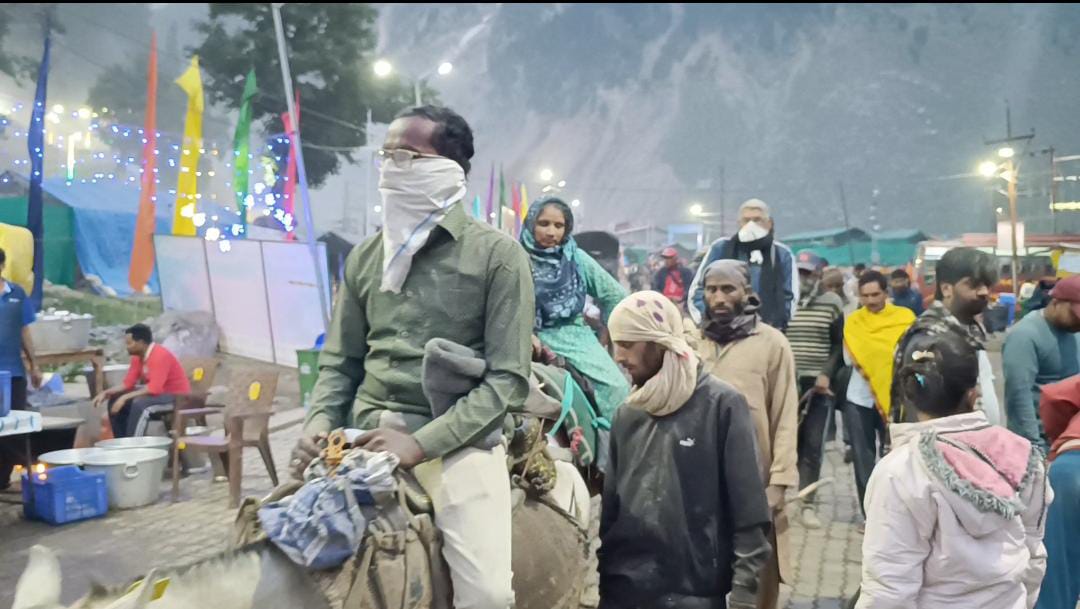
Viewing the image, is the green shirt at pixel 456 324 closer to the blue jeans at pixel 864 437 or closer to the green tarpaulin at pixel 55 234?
the blue jeans at pixel 864 437

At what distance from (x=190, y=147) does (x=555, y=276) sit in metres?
8.40

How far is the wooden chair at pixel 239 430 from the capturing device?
7.12m

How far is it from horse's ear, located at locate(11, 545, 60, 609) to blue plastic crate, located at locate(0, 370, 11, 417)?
4.68 m

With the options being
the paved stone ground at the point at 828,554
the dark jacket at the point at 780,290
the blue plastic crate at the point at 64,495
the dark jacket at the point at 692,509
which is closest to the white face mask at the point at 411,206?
the dark jacket at the point at 692,509

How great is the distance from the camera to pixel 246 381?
7.62 metres

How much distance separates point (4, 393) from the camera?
235 inches

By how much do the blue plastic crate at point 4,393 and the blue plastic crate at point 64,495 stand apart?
0.75 m

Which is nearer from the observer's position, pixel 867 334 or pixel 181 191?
pixel 867 334

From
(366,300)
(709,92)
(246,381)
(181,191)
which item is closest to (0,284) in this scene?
(246,381)

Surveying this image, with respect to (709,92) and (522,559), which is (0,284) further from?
(709,92)

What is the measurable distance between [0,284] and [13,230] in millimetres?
406

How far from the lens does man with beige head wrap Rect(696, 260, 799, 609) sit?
371 cm

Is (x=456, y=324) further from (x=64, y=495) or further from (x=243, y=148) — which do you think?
(x=243, y=148)

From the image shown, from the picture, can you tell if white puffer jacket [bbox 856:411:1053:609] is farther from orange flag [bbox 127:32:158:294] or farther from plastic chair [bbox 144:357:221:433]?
orange flag [bbox 127:32:158:294]
